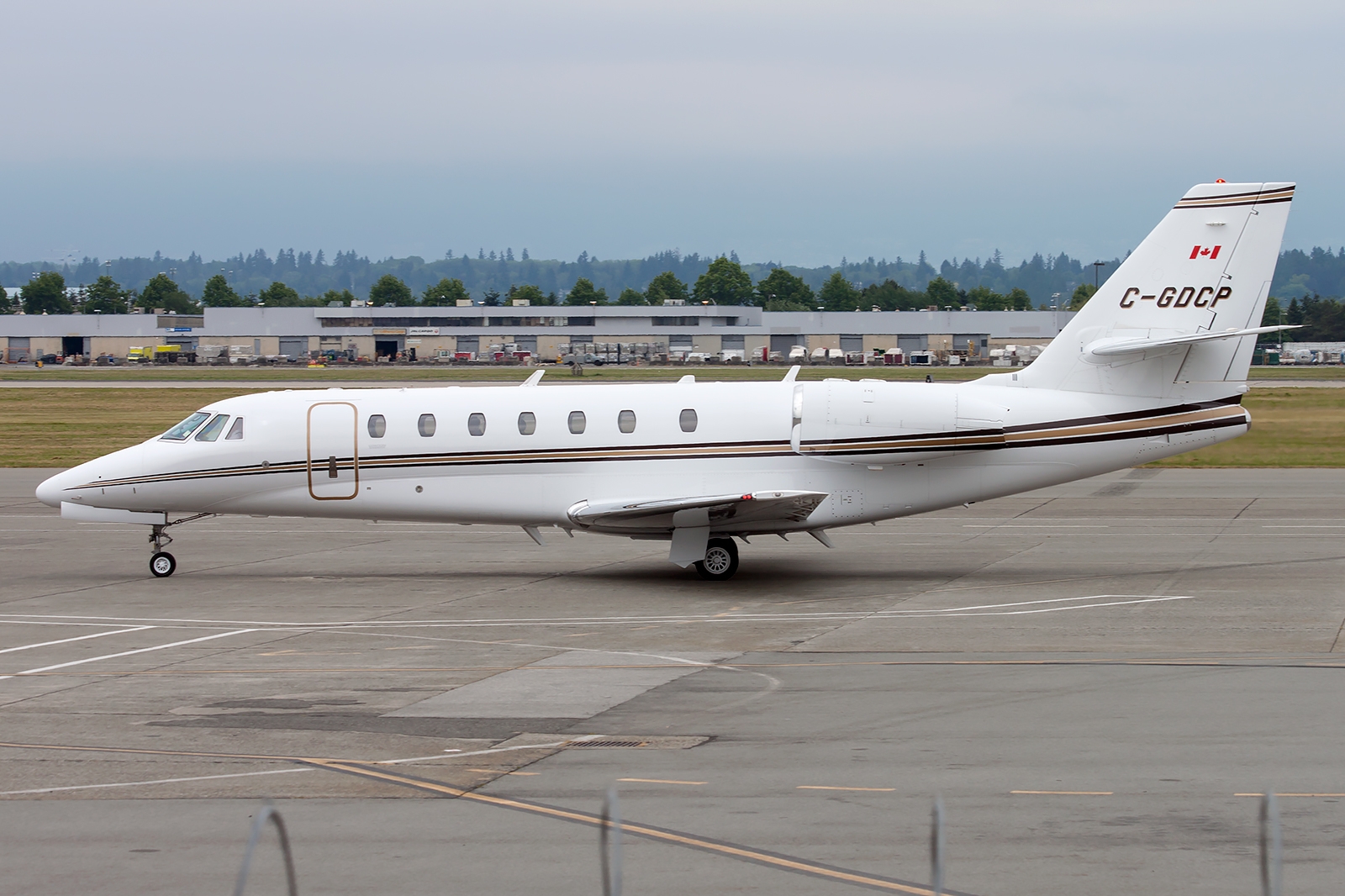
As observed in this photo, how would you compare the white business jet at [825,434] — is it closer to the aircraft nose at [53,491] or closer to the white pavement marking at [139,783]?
the aircraft nose at [53,491]

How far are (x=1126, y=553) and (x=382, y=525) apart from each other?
17506 millimetres

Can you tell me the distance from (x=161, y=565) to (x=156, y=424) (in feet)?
115

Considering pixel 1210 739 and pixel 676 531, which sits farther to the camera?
pixel 676 531

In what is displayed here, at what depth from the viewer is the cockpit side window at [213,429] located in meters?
24.1

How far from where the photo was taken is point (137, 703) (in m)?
14.5

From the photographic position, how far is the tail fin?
2211cm

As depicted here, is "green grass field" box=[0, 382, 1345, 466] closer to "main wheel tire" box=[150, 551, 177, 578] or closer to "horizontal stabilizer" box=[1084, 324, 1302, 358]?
"horizontal stabilizer" box=[1084, 324, 1302, 358]

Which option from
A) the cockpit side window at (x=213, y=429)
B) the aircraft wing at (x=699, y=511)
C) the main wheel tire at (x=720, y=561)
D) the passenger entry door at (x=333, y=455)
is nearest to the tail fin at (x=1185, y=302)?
the aircraft wing at (x=699, y=511)

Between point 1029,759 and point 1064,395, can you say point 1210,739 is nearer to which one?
point 1029,759

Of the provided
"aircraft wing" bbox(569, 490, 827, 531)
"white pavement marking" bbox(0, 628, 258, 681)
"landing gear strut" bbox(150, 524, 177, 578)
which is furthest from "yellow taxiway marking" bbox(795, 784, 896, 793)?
"landing gear strut" bbox(150, 524, 177, 578)

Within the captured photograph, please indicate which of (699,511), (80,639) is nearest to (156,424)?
(80,639)

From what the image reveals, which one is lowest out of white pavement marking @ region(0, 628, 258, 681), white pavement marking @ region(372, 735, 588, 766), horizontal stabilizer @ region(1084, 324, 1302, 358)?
white pavement marking @ region(0, 628, 258, 681)

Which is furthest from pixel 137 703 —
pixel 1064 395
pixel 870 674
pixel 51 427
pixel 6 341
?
pixel 6 341

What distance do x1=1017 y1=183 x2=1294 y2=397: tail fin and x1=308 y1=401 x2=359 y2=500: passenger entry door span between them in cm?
1234
